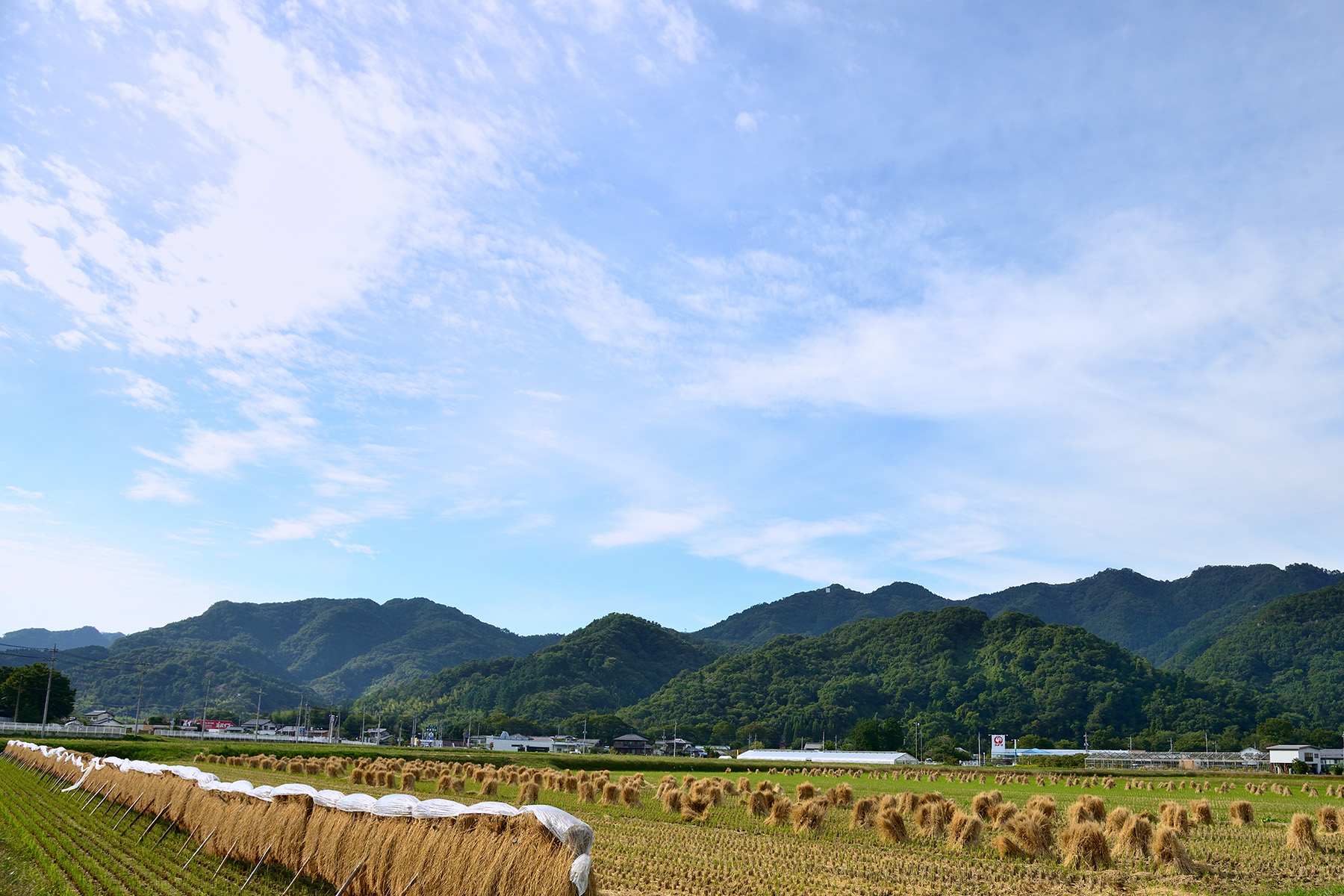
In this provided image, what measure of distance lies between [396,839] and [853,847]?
43.9 ft

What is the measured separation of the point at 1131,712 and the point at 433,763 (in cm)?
16169

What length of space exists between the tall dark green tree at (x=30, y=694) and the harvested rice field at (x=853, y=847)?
86.2m

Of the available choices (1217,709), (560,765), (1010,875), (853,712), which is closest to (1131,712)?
(1217,709)

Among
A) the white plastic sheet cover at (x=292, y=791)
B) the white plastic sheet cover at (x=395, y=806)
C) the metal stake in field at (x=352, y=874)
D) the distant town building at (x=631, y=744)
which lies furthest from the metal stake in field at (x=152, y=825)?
the distant town building at (x=631, y=744)

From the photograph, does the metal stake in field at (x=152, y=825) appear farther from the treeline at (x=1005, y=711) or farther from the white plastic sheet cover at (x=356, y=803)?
the treeline at (x=1005, y=711)

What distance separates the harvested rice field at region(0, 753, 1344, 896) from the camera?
17.4m

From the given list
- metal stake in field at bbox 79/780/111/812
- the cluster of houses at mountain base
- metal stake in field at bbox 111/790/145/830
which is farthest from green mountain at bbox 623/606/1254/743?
metal stake in field at bbox 111/790/145/830

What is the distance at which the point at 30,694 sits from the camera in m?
107

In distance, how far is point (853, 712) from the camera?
18225cm

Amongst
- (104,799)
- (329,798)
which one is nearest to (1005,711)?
(104,799)

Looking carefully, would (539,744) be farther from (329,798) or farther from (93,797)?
(329,798)

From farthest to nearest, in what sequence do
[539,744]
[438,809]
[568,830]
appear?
[539,744], [438,809], [568,830]

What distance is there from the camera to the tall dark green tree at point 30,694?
347ft

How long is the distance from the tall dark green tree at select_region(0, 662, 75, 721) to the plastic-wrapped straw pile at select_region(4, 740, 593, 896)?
364 ft
